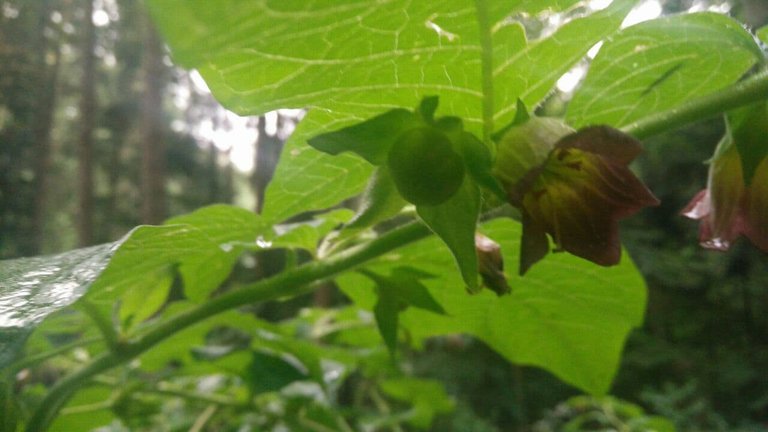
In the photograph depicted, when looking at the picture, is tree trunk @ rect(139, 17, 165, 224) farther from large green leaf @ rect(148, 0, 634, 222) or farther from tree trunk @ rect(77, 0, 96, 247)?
large green leaf @ rect(148, 0, 634, 222)

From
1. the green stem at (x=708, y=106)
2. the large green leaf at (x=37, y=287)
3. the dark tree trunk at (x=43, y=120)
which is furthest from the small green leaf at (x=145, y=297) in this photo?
the dark tree trunk at (x=43, y=120)

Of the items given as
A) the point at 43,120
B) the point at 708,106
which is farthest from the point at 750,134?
the point at 43,120

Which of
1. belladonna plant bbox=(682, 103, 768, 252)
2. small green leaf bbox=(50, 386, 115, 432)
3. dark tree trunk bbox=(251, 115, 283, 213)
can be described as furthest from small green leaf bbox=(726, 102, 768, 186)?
dark tree trunk bbox=(251, 115, 283, 213)

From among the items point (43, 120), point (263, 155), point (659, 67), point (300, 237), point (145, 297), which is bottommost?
point (263, 155)

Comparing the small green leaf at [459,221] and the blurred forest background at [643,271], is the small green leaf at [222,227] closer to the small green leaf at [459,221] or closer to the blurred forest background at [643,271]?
the small green leaf at [459,221]

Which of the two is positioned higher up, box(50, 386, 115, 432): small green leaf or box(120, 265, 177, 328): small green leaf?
box(120, 265, 177, 328): small green leaf

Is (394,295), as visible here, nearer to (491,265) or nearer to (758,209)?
(491,265)

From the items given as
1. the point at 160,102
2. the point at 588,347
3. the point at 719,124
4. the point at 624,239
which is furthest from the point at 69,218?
the point at 588,347
